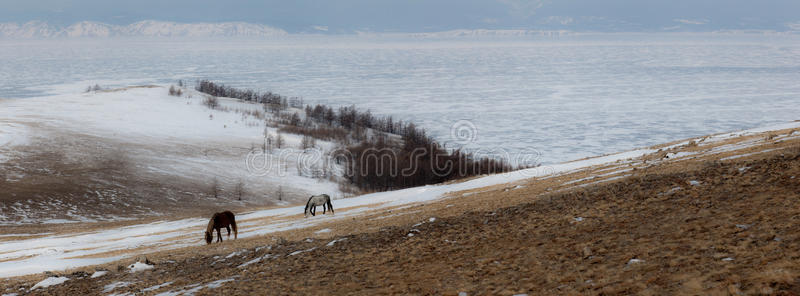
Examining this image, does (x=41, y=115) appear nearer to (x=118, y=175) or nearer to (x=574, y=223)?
(x=118, y=175)

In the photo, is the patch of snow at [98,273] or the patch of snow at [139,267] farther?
the patch of snow at [139,267]

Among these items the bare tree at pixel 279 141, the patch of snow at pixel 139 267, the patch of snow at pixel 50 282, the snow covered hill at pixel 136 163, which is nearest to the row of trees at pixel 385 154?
the bare tree at pixel 279 141

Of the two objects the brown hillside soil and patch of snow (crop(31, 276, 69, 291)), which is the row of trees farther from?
patch of snow (crop(31, 276, 69, 291))

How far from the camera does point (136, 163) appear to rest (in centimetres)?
8050

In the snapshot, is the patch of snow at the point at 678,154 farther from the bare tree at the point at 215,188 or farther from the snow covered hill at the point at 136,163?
the bare tree at the point at 215,188

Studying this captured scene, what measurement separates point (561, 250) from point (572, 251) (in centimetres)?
25

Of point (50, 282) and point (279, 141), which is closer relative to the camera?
point (50, 282)

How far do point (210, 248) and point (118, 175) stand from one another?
59072 millimetres

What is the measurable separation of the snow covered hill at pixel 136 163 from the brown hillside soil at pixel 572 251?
44.9 m

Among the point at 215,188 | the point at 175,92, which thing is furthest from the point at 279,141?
the point at 175,92

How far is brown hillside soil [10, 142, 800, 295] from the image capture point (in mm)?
9945

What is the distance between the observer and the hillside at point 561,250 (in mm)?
10055

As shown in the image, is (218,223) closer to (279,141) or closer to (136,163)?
(136,163)

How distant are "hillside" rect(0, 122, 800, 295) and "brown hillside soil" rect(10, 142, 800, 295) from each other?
0.13 feet
